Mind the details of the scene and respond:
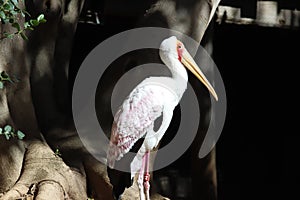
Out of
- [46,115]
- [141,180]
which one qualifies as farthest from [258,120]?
[141,180]

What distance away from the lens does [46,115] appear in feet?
15.5

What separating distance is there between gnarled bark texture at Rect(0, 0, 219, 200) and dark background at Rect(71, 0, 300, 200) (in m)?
3.61

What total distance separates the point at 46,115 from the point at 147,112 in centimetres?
109

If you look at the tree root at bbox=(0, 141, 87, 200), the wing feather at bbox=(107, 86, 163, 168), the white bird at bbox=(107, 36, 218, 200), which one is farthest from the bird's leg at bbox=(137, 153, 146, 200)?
the tree root at bbox=(0, 141, 87, 200)

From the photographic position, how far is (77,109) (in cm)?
476

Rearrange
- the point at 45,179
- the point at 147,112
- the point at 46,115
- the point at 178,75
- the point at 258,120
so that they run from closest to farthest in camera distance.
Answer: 1. the point at 147,112
2. the point at 178,75
3. the point at 45,179
4. the point at 46,115
5. the point at 258,120

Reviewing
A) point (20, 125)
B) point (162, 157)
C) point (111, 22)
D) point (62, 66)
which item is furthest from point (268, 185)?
point (20, 125)

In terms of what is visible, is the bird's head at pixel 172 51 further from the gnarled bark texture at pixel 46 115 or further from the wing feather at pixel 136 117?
the gnarled bark texture at pixel 46 115

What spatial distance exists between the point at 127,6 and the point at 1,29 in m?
2.28

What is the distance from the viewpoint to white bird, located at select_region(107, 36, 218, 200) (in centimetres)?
386

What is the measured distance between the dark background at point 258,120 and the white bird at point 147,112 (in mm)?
4278

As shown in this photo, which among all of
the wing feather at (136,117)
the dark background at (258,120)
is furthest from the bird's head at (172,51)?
the dark background at (258,120)

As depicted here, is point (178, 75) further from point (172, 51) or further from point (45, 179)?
point (45, 179)

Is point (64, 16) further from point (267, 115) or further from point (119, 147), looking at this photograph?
point (267, 115)
